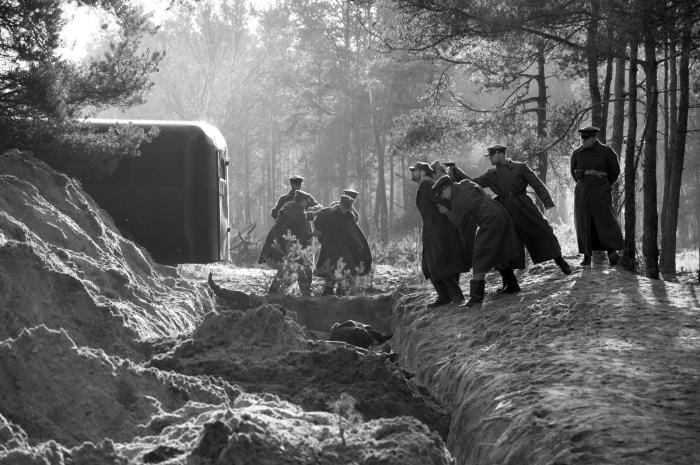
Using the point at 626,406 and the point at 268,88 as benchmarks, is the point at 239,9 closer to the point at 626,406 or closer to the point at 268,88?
the point at 268,88

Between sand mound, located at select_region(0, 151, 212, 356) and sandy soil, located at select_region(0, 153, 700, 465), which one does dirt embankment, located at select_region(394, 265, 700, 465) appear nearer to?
sandy soil, located at select_region(0, 153, 700, 465)

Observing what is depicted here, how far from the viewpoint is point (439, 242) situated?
1185 cm

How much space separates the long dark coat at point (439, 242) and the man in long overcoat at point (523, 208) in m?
0.81

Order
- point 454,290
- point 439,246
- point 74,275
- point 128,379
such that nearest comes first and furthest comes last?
point 128,379, point 74,275, point 439,246, point 454,290

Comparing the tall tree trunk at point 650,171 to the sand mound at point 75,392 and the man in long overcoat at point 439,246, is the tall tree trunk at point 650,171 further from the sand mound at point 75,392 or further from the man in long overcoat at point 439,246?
the sand mound at point 75,392

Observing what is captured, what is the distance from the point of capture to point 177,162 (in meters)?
17.2

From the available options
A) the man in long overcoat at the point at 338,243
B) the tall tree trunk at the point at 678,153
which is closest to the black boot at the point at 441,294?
the man in long overcoat at the point at 338,243

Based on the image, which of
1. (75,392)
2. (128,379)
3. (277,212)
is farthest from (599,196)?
(75,392)

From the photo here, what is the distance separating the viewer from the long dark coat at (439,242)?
11.8 meters

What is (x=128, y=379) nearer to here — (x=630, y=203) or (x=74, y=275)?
(x=74, y=275)

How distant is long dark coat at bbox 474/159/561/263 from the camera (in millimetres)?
12258

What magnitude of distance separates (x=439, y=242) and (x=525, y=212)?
4.10 ft

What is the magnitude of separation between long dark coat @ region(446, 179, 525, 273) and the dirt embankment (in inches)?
19.0

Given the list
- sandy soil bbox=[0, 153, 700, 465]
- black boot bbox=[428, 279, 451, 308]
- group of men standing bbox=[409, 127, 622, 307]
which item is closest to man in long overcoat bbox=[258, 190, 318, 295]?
sandy soil bbox=[0, 153, 700, 465]
